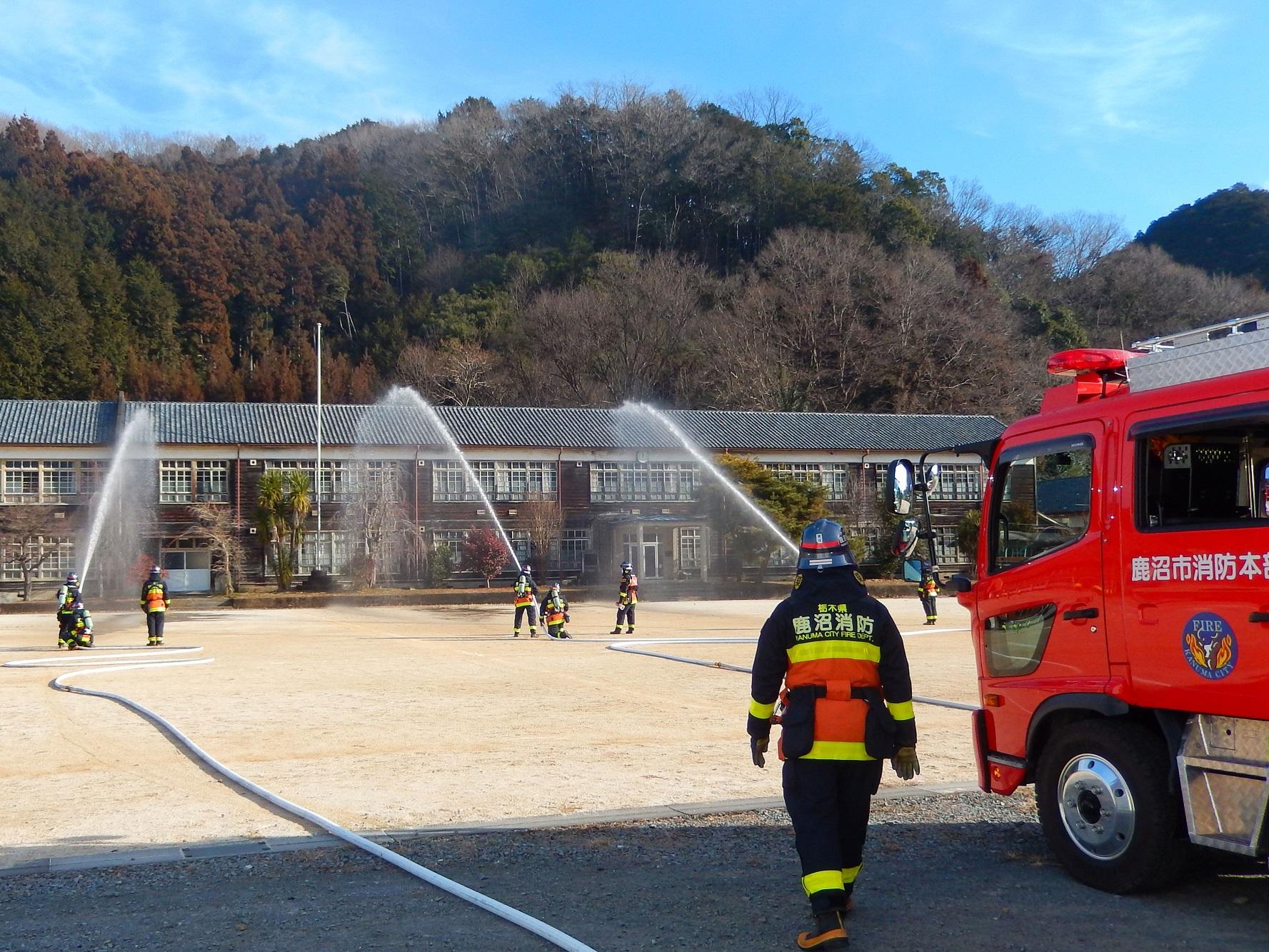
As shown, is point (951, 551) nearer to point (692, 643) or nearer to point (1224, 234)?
point (692, 643)

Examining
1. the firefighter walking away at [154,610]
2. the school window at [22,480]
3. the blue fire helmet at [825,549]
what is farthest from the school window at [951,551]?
the blue fire helmet at [825,549]

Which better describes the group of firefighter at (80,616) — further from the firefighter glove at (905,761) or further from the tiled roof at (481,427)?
the tiled roof at (481,427)

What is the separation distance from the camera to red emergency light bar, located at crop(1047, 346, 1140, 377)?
618 centimetres

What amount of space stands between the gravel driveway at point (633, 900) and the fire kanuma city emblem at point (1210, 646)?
1.13 meters

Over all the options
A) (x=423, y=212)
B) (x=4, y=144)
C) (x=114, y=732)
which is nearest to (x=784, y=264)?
(x=423, y=212)

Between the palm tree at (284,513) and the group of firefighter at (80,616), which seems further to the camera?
the palm tree at (284,513)

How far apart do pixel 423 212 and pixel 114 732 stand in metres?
85.8

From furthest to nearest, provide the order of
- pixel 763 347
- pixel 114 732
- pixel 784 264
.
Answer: pixel 784 264 < pixel 763 347 < pixel 114 732

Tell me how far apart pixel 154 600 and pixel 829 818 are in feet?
65.3

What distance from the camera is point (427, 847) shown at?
258 inches

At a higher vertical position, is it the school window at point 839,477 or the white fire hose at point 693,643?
the school window at point 839,477

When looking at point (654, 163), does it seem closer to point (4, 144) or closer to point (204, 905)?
point (4, 144)

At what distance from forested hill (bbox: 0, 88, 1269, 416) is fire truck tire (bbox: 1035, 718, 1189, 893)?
197ft

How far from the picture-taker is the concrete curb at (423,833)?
625 cm
